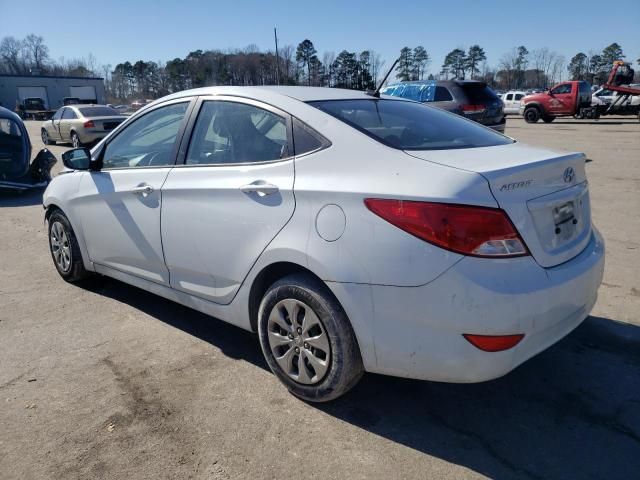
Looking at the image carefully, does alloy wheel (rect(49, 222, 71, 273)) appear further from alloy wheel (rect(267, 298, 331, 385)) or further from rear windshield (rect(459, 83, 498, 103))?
rear windshield (rect(459, 83, 498, 103))

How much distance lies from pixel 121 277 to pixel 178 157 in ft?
3.98

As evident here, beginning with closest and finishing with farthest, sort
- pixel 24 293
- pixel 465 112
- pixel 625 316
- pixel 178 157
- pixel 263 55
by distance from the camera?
pixel 178 157
pixel 625 316
pixel 24 293
pixel 465 112
pixel 263 55

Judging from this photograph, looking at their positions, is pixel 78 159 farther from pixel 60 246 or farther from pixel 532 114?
pixel 532 114

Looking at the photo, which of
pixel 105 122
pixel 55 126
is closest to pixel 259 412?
pixel 105 122

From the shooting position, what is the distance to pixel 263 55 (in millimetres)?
63469

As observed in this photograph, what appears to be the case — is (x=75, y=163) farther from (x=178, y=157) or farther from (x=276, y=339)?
(x=276, y=339)

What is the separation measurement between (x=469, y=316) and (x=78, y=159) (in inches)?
134

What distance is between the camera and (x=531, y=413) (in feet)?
9.07

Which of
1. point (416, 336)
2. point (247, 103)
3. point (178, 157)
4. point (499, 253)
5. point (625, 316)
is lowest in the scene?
point (625, 316)

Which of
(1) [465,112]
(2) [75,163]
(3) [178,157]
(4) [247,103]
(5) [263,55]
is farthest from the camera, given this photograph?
(5) [263,55]

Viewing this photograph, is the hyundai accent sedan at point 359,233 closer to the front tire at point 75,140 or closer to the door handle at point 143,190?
the door handle at point 143,190

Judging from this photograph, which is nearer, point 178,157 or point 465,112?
point 178,157

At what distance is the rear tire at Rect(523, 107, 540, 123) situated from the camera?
2775cm

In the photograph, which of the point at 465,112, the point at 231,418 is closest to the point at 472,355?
the point at 231,418
